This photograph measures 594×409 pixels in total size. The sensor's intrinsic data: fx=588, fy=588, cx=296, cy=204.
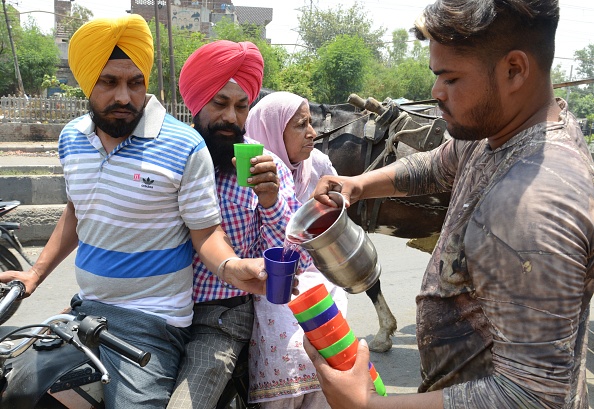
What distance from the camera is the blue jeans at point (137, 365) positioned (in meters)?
1.91

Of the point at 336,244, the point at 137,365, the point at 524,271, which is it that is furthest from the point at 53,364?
the point at 524,271

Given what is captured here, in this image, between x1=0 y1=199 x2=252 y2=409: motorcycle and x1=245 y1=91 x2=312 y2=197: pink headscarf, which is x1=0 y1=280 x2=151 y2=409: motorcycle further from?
x1=245 y1=91 x2=312 y2=197: pink headscarf

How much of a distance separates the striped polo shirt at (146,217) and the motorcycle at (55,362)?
0.27 m

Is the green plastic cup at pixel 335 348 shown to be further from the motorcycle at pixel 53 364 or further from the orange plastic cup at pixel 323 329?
the motorcycle at pixel 53 364

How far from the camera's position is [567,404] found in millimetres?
1448

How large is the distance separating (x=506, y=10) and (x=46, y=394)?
166 cm

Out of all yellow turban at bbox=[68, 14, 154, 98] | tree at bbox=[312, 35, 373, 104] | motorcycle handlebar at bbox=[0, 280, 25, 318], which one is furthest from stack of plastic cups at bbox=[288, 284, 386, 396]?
tree at bbox=[312, 35, 373, 104]

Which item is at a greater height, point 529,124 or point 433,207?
point 529,124

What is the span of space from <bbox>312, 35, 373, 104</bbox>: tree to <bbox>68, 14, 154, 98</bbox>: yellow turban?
3046 centimetres

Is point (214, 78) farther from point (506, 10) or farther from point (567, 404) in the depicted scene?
point (567, 404)

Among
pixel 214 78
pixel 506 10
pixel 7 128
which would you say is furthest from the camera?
pixel 7 128

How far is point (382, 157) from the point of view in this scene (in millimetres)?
4859

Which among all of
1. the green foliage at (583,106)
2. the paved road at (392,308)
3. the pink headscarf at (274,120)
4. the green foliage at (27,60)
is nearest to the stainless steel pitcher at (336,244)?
the pink headscarf at (274,120)

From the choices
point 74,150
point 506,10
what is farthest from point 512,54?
point 74,150
